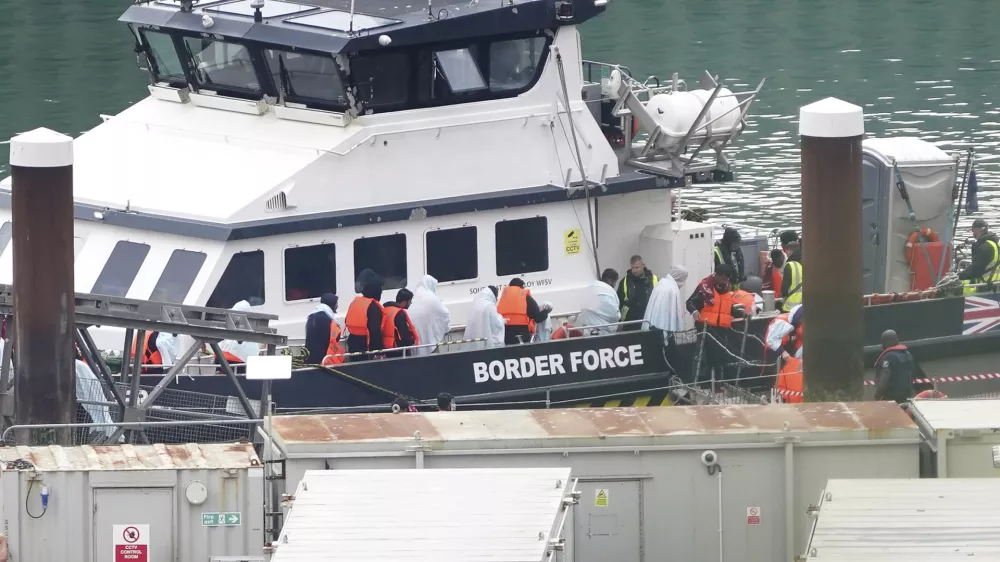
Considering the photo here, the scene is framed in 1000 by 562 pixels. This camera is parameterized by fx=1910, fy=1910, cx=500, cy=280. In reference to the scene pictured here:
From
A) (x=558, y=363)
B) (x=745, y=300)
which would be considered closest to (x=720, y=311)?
(x=745, y=300)

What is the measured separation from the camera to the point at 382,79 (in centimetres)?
1546

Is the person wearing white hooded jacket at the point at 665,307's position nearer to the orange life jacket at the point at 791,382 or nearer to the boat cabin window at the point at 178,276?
the orange life jacket at the point at 791,382

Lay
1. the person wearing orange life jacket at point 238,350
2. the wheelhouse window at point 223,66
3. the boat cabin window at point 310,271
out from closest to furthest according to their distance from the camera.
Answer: the person wearing orange life jacket at point 238,350, the boat cabin window at point 310,271, the wheelhouse window at point 223,66

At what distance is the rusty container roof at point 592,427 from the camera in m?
12.0

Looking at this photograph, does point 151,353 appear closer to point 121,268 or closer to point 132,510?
point 121,268

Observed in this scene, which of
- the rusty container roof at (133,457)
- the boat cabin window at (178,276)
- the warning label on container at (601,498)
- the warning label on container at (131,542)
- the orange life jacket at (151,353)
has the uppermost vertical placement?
the boat cabin window at (178,276)

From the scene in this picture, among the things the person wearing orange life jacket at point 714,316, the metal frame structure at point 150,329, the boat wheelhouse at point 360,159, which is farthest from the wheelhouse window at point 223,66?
the person wearing orange life jacket at point 714,316

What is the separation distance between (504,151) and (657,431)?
4.57 metres

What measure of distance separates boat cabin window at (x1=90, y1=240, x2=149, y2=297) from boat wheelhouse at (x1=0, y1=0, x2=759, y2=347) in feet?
0.05

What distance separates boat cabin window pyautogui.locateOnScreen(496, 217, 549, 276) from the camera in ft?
52.6

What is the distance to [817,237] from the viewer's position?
14.1 metres

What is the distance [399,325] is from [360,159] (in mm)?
1435

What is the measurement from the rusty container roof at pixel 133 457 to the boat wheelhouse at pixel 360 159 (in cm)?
294

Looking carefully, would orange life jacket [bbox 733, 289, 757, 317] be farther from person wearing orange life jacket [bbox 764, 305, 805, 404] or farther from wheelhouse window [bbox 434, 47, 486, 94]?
wheelhouse window [bbox 434, 47, 486, 94]
